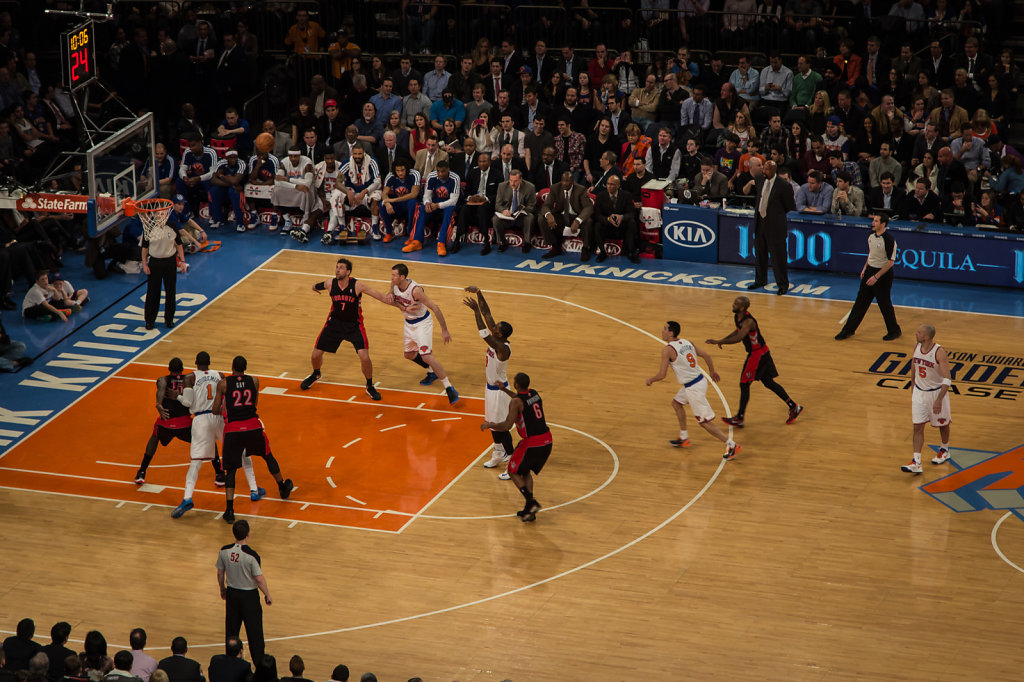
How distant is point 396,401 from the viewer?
2006cm

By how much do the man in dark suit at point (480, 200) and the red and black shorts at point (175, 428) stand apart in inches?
394

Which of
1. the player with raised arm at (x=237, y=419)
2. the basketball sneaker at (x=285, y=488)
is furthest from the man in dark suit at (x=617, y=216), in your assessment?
the player with raised arm at (x=237, y=419)

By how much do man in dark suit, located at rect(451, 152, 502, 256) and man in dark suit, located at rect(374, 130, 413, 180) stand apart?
21.6 inches

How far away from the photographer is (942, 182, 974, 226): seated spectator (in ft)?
80.0

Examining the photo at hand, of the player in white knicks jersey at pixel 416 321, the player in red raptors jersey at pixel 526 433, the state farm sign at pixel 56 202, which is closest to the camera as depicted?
the player in red raptors jersey at pixel 526 433

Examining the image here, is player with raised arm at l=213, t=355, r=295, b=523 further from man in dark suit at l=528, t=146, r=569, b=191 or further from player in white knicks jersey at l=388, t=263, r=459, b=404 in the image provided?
man in dark suit at l=528, t=146, r=569, b=191

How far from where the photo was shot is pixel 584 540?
1623cm

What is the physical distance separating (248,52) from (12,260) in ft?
27.6

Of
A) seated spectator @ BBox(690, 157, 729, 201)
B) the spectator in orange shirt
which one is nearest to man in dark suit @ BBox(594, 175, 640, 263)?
seated spectator @ BBox(690, 157, 729, 201)

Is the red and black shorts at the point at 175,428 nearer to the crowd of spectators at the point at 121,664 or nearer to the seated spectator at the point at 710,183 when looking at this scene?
the crowd of spectators at the point at 121,664

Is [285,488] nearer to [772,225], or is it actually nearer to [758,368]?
[758,368]

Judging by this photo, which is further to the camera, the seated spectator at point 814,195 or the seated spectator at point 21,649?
the seated spectator at point 814,195

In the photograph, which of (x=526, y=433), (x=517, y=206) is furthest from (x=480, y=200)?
(x=526, y=433)

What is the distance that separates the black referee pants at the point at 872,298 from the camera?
21.5 meters
